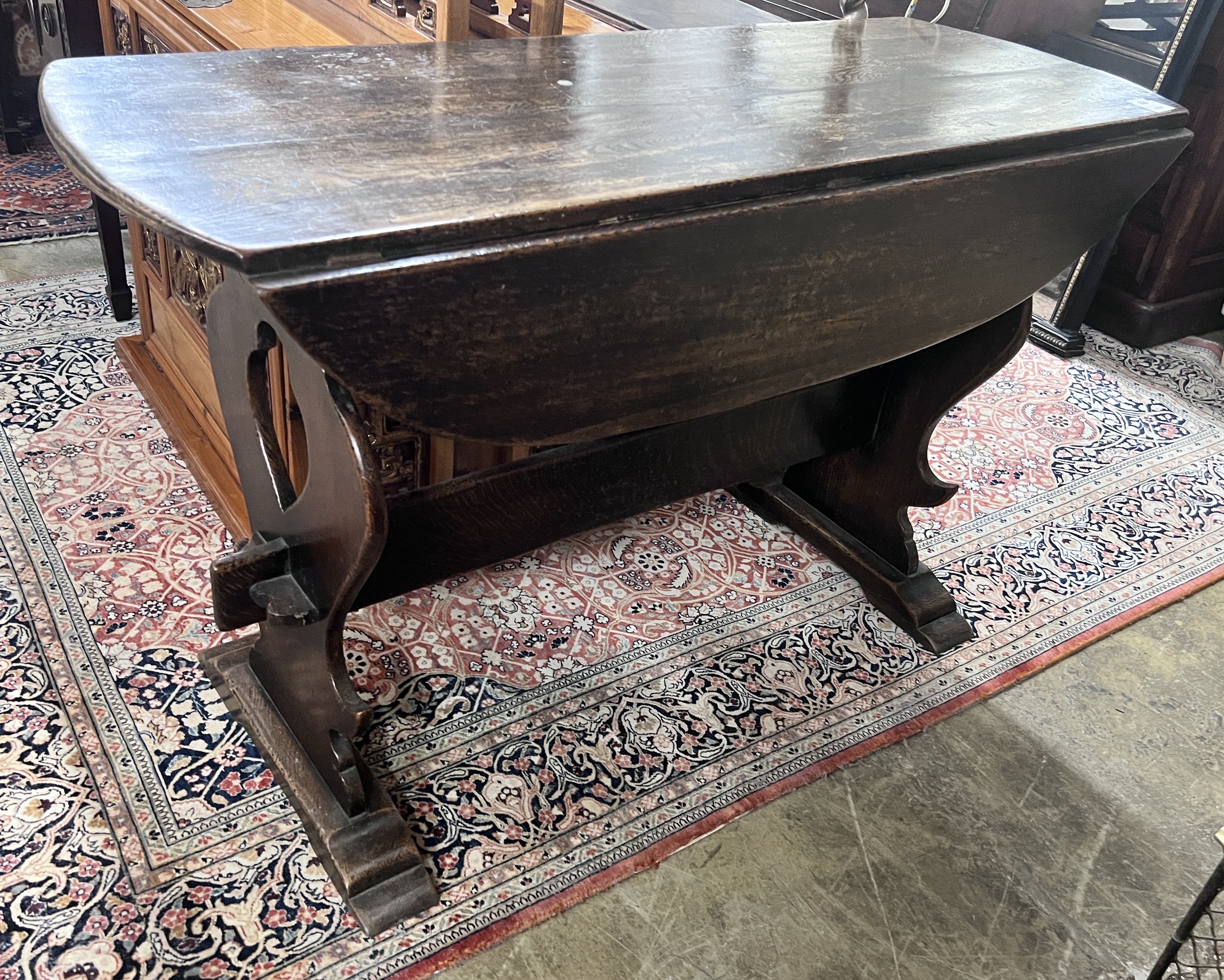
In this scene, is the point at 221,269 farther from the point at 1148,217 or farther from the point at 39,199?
the point at 1148,217

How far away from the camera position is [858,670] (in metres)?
1.74

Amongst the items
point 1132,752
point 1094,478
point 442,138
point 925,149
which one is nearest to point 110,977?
point 442,138

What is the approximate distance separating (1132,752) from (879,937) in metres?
0.61

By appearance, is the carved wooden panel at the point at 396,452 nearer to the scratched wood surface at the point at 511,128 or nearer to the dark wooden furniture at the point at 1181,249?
the scratched wood surface at the point at 511,128

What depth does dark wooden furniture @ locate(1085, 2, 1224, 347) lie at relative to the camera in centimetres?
269

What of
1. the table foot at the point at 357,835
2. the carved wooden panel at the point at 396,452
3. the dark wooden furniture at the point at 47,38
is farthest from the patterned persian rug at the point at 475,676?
the dark wooden furniture at the point at 47,38

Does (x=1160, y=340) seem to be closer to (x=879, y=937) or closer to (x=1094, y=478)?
(x=1094, y=478)

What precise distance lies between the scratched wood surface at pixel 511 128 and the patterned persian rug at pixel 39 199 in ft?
6.31

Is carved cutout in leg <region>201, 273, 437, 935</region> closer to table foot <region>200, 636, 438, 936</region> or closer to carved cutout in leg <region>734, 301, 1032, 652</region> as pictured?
table foot <region>200, 636, 438, 936</region>

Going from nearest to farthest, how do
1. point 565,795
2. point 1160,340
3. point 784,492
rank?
point 565,795 → point 784,492 → point 1160,340

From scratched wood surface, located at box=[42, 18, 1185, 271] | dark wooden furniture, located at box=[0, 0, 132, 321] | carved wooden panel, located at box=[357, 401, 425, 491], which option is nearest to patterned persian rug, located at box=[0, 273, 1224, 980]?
carved wooden panel, located at box=[357, 401, 425, 491]

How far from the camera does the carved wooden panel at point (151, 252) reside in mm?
2072

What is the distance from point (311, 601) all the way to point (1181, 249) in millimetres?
2660

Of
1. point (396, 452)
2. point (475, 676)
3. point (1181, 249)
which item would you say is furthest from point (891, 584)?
point (1181, 249)
